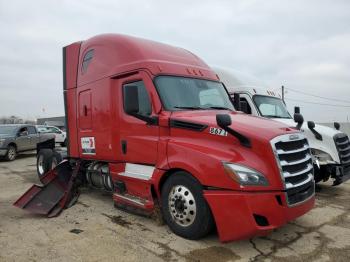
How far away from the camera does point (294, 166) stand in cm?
549

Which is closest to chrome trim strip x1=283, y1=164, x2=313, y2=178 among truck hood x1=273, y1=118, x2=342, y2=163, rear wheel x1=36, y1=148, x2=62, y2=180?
truck hood x1=273, y1=118, x2=342, y2=163

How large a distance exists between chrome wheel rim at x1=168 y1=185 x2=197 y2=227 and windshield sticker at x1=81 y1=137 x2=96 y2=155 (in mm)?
2753

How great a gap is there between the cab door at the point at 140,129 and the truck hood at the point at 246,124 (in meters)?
0.50

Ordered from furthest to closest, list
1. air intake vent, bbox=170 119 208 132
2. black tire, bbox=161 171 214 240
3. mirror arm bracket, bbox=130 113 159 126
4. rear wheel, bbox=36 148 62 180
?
rear wheel, bbox=36 148 62 180 → mirror arm bracket, bbox=130 113 159 126 → air intake vent, bbox=170 119 208 132 → black tire, bbox=161 171 214 240

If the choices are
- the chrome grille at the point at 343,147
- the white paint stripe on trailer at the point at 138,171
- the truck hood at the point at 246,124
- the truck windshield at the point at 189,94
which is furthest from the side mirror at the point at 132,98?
the chrome grille at the point at 343,147

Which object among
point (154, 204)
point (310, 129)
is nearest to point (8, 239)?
point (154, 204)

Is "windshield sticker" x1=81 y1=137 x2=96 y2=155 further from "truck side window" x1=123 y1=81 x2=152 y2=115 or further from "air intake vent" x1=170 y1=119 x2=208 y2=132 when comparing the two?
"air intake vent" x1=170 y1=119 x2=208 y2=132

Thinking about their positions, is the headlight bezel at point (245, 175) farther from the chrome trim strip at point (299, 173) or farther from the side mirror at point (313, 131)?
the side mirror at point (313, 131)

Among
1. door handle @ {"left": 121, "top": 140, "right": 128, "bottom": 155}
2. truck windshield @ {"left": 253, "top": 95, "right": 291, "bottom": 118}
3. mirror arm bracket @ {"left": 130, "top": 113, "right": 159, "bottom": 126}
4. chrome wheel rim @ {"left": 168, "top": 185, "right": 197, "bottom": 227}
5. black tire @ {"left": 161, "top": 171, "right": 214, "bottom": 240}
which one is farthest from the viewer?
truck windshield @ {"left": 253, "top": 95, "right": 291, "bottom": 118}

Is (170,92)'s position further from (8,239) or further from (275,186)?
(8,239)

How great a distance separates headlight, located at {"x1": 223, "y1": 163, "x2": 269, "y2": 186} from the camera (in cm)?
500

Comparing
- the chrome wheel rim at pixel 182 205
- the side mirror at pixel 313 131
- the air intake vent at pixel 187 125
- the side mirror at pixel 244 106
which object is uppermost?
the side mirror at pixel 244 106

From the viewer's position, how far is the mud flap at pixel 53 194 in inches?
294

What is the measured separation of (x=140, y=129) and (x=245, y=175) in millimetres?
2185
